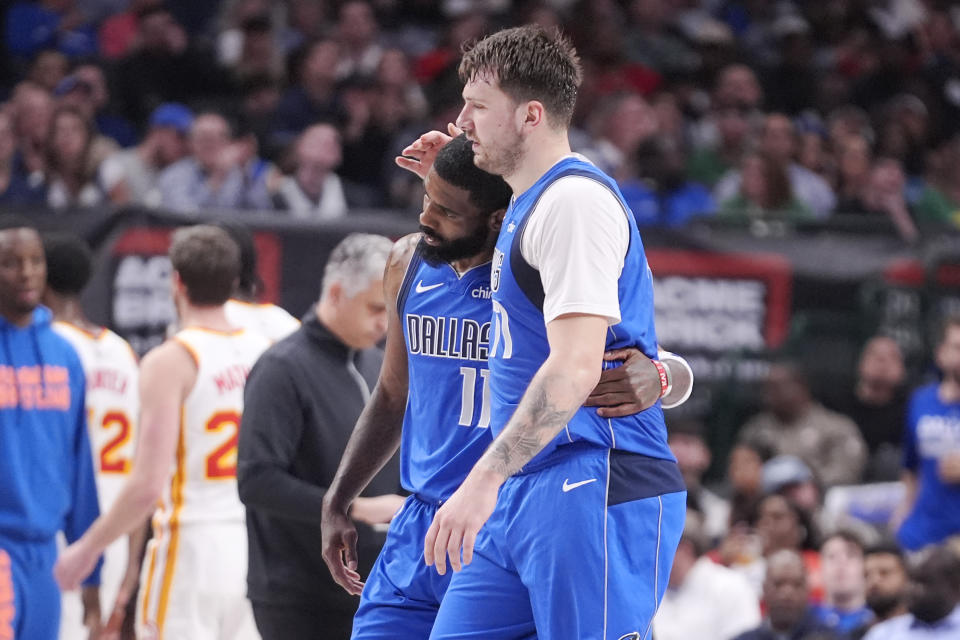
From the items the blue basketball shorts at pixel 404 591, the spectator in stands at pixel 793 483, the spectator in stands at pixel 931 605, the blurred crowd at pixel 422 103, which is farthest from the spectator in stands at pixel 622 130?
the blue basketball shorts at pixel 404 591

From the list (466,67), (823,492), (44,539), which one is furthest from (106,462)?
(823,492)

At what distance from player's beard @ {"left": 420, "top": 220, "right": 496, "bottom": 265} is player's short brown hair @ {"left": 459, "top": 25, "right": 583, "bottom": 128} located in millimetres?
481

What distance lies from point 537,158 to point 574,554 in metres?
1.02

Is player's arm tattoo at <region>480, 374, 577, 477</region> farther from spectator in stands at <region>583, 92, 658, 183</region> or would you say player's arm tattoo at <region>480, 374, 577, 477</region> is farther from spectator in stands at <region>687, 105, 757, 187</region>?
spectator in stands at <region>687, 105, 757, 187</region>

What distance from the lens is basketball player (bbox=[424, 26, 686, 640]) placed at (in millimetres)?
3770

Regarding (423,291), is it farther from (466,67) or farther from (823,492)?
(823,492)

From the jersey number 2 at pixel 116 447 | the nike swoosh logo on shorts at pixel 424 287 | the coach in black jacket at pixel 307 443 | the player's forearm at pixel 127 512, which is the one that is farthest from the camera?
the jersey number 2 at pixel 116 447

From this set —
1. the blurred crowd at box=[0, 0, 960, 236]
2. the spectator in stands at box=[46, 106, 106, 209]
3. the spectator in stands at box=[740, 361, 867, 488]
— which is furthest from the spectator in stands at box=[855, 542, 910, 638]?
the spectator in stands at box=[46, 106, 106, 209]

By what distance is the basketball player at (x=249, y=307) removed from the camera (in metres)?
6.91

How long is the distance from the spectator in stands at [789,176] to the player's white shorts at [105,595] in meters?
6.93

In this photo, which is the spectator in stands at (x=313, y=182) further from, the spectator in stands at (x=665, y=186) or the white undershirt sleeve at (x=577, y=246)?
the white undershirt sleeve at (x=577, y=246)

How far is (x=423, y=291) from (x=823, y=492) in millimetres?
6604

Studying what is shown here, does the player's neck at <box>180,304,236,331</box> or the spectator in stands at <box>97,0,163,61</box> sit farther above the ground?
the spectator in stands at <box>97,0,163,61</box>

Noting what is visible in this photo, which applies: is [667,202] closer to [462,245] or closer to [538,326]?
[462,245]
